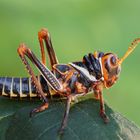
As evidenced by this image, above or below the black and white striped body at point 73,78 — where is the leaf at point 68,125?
below

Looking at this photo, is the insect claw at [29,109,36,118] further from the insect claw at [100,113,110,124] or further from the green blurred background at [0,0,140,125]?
the green blurred background at [0,0,140,125]

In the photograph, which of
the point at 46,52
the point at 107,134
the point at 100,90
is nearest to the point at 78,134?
the point at 107,134

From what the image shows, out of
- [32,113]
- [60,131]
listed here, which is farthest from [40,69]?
[60,131]

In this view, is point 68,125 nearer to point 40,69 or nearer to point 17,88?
point 17,88

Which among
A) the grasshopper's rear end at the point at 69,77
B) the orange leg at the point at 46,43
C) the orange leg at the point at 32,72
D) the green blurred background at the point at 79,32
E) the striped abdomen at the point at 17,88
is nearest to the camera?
the orange leg at the point at 32,72

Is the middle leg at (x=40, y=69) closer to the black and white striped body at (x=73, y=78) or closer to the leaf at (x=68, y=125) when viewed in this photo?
the black and white striped body at (x=73, y=78)

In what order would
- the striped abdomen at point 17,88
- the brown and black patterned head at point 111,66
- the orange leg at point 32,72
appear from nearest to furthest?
the orange leg at point 32,72, the striped abdomen at point 17,88, the brown and black patterned head at point 111,66

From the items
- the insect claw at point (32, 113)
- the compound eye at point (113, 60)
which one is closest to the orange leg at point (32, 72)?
the insect claw at point (32, 113)
